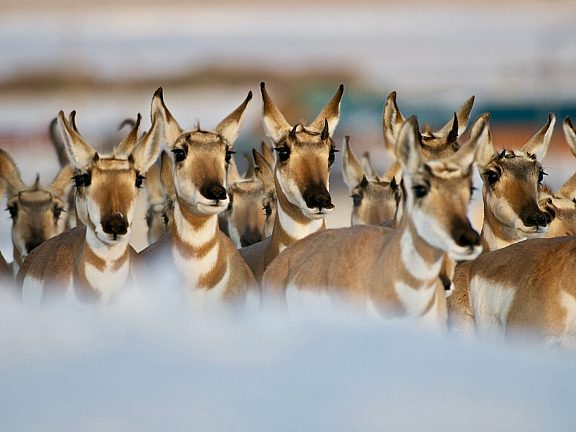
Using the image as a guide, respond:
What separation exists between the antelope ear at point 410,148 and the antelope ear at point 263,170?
194 inches

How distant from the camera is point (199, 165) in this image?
→ 7129 mm

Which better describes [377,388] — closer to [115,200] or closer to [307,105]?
[115,200]

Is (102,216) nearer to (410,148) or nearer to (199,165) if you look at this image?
(199,165)

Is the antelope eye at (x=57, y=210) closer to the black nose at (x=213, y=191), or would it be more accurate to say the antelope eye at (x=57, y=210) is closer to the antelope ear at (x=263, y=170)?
the antelope ear at (x=263, y=170)

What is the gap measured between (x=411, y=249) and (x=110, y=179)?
6.79 ft

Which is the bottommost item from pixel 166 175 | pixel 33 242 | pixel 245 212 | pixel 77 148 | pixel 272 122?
pixel 33 242

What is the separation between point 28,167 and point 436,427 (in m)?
17.9

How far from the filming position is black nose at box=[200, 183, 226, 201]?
6824mm

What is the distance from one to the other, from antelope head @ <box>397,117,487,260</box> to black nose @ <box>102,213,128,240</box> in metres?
1.69

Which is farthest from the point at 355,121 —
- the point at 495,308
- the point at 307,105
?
the point at 495,308

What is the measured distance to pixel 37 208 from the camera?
9.55 metres

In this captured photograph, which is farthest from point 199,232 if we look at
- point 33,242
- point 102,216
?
point 33,242

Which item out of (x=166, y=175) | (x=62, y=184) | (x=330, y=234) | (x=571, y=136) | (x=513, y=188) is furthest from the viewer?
(x=62, y=184)

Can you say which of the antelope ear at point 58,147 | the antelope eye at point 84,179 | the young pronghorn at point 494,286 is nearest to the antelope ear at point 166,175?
the antelope eye at point 84,179
